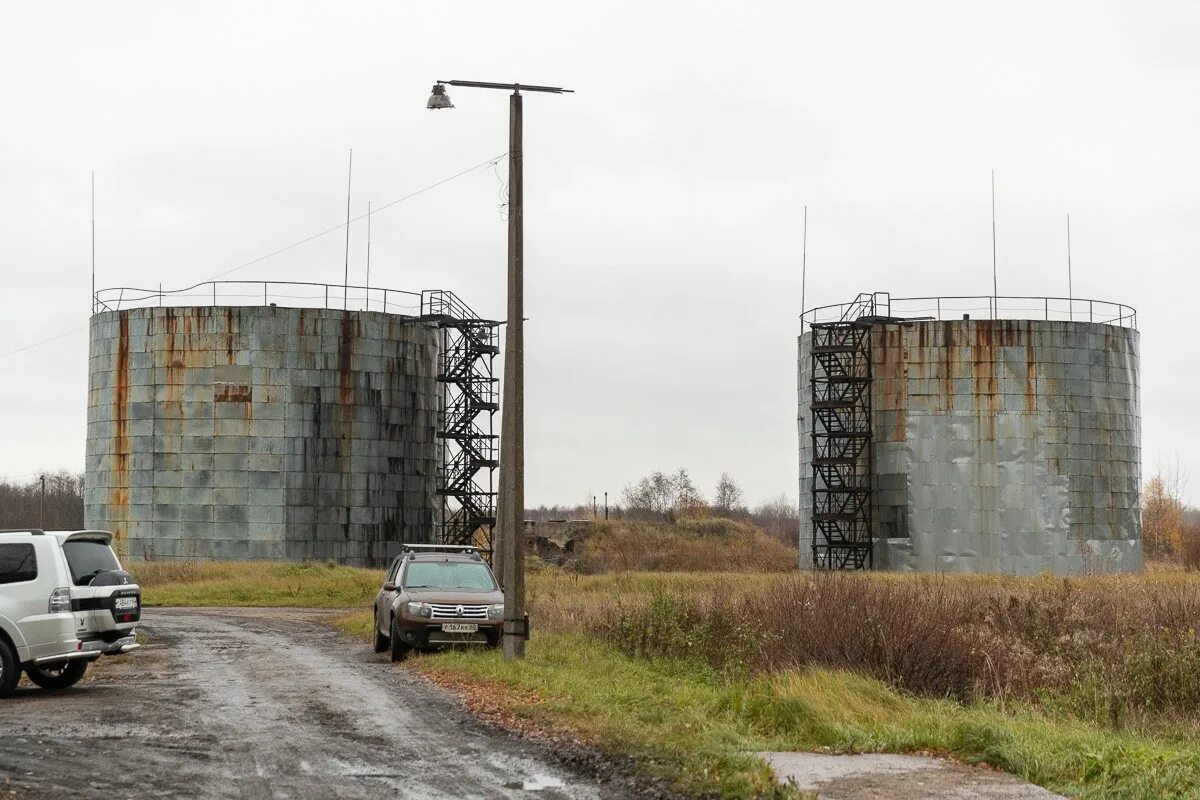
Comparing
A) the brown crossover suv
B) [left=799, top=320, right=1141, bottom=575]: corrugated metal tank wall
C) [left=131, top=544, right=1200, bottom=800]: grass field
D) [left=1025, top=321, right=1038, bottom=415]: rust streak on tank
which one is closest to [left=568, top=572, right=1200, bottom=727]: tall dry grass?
[left=131, top=544, right=1200, bottom=800]: grass field

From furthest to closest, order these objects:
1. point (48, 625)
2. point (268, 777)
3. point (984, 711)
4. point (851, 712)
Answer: point (48, 625)
point (984, 711)
point (851, 712)
point (268, 777)

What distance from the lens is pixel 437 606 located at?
68.8ft

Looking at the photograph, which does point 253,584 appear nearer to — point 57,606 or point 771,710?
point 57,606

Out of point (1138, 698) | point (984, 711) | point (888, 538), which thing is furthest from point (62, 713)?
point (888, 538)

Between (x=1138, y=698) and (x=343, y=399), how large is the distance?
3396 cm

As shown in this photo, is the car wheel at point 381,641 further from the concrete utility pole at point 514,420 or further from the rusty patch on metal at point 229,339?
the rusty patch on metal at point 229,339

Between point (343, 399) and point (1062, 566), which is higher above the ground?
point (343, 399)

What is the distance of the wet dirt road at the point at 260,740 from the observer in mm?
10344

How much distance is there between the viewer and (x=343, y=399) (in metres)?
46.8

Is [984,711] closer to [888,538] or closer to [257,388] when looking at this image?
[888,538]

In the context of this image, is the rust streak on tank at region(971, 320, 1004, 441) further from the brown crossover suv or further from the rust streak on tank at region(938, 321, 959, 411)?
the brown crossover suv

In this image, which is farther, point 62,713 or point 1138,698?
point 1138,698

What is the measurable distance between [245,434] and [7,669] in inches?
1164

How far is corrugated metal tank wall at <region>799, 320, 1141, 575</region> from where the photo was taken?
44.5 metres
